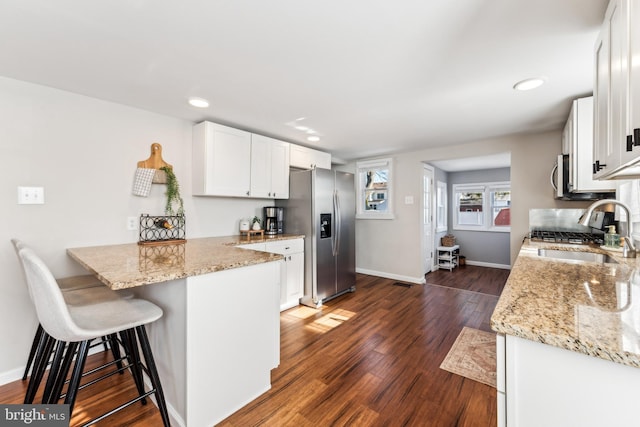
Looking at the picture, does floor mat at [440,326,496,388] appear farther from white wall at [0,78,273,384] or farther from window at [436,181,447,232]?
window at [436,181,447,232]

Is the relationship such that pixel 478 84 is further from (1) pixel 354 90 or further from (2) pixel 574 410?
(2) pixel 574 410

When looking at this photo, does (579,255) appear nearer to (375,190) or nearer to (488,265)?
(375,190)

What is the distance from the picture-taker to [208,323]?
4.96ft

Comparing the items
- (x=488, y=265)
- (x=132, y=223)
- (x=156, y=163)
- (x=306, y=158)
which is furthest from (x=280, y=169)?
(x=488, y=265)

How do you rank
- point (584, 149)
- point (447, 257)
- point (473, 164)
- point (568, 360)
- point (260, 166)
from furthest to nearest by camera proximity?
point (447, 257) < point (473, 164) < point (260, 166) < point (584, 149) < point (568, 360)

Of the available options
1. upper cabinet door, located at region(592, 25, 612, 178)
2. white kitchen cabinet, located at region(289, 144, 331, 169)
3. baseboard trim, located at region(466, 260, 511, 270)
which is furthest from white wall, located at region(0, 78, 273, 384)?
baseboard trim, located at region(466, 260, 511, 270)

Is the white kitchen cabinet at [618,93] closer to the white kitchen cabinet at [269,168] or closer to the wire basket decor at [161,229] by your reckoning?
the white kitchen cabinet at [269,168]

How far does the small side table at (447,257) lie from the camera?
5473mm

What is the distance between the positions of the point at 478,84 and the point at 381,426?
2.37m

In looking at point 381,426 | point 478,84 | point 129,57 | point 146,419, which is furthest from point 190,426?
point 478,84

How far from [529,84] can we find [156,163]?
322cm

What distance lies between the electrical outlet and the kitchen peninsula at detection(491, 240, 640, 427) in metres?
2.83

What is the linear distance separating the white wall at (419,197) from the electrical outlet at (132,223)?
138 inches

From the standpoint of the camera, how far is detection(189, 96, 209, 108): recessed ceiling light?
2.35 metres
